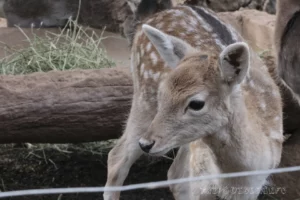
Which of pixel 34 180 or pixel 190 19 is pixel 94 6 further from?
pixel 190 19

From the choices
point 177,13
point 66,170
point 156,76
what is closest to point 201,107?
point 156,76

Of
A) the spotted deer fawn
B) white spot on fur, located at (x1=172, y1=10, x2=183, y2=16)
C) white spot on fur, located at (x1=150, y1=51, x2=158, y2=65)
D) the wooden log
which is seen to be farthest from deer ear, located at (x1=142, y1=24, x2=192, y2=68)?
the wooden log

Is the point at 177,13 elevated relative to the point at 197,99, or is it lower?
lower

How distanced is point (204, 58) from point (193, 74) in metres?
0.14

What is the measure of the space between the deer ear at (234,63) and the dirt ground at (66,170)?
208 cm

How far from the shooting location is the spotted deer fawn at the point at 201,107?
10.5 ft

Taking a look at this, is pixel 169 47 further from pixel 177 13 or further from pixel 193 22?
pixel 177 13

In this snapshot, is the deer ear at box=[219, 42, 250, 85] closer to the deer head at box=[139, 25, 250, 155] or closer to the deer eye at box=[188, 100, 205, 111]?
the deer head at box=[139, 25, 250, 155]

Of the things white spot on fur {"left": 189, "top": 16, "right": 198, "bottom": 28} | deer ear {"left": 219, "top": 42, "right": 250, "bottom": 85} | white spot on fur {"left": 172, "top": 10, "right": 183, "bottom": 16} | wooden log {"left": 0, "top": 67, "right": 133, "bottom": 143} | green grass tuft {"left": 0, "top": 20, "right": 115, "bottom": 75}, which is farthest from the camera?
green grass tuft {"left": 0, "top": 20, "right": 115, "bottom": 75}

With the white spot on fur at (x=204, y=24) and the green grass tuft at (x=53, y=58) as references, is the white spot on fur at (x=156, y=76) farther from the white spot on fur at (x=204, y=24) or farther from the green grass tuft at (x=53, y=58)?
the green grass tuft at (x=53, y=58)

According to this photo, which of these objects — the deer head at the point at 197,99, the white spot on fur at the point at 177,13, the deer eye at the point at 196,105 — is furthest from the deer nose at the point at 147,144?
the white spot on fur at the point at 177,13

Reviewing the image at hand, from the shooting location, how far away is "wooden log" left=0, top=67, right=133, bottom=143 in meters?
4.48

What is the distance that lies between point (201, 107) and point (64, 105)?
1.56m

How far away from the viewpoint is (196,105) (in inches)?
127
